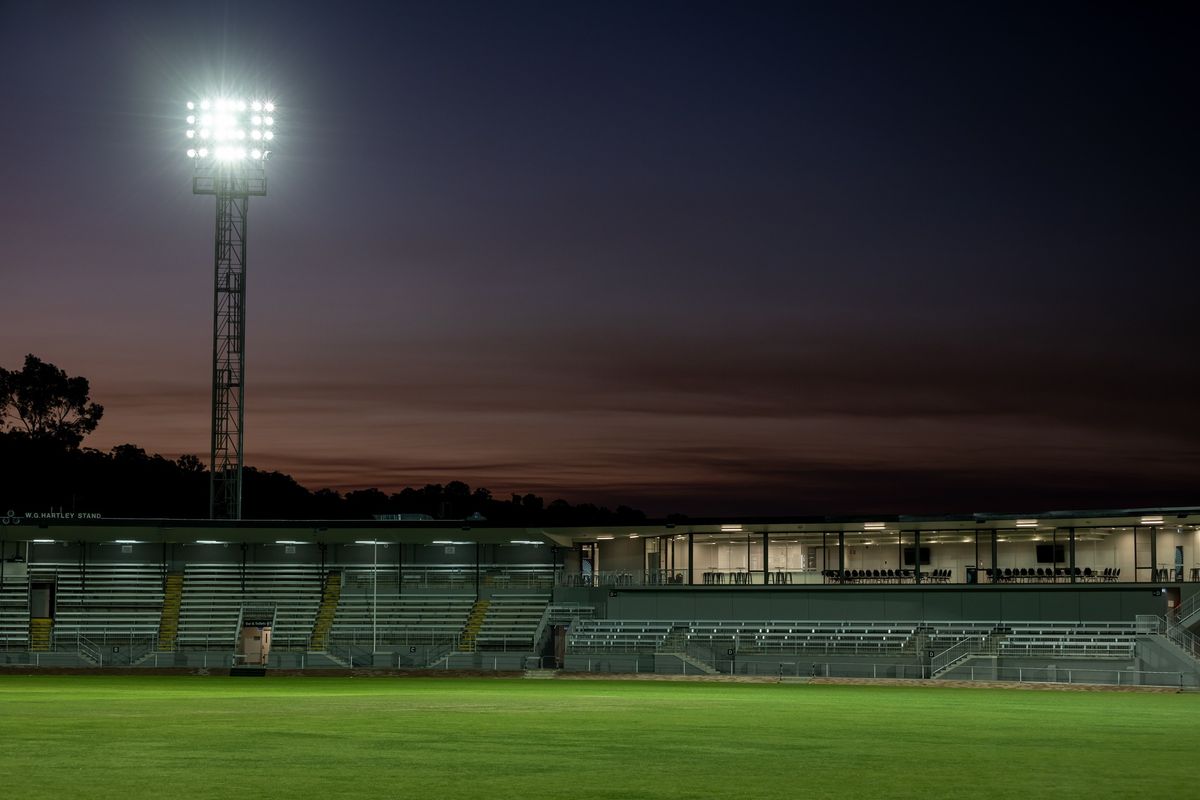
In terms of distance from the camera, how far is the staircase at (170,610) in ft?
211

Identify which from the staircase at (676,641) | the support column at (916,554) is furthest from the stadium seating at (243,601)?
the support column at (916,554)

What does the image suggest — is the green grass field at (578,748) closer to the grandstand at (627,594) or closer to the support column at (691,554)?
the grandstand at (627,594)

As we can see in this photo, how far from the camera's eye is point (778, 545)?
2911 inches

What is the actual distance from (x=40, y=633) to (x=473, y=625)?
66.5 ft

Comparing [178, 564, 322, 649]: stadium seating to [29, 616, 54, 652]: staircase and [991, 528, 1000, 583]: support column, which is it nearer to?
[29, 616, 54, 652]: staircase

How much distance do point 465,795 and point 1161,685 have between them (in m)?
38.9

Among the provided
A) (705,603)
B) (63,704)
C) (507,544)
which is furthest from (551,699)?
(507,544)

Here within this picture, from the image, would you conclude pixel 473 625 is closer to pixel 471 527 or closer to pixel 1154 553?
pixel 471 527

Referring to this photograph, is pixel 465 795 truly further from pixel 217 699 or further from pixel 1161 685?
pixel 1161 685

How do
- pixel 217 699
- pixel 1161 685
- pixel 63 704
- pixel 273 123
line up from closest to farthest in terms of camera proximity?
pixel 63 704
pixel 217 699
pixel 1161 685
pixel 273 123

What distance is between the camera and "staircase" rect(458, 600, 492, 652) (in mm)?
63375

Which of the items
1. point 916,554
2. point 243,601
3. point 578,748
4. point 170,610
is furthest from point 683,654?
point 578,748

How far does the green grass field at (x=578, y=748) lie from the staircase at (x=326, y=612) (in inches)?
1196

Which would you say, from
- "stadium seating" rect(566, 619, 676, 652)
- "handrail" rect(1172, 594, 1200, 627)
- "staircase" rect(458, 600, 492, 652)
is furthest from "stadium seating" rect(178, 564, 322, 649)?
"handrail" rect(1172, 594, 1200, 627)
